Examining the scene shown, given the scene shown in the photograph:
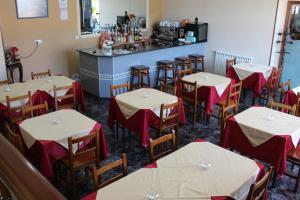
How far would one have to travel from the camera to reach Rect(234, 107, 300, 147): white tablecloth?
3455 mm

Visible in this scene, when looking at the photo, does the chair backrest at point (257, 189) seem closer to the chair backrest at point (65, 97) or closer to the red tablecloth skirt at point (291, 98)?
the red tablecloth skirt at point (291, 98)

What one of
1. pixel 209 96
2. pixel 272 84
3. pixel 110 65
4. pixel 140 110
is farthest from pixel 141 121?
pixel 272 84

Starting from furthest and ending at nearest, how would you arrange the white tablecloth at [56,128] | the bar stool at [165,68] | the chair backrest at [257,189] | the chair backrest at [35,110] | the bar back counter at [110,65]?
the bar stool at [165,68] < the bar back counter at [110,65] < the chair backrest at [35,110] < the white tablecloth at [56,128] < the chair backrest at [257,189]

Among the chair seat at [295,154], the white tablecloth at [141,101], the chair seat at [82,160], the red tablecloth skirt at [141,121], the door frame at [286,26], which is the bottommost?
the chair seat at [82,160]

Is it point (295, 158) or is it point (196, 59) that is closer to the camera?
point (295, 158)

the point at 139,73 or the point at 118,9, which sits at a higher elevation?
the point at 118,9

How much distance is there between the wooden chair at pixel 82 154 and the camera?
3207 mm

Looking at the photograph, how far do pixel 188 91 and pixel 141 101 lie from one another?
1293 mm

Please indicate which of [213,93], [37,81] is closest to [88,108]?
[37,81]

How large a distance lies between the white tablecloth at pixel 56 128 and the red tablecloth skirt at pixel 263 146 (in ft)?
5.35

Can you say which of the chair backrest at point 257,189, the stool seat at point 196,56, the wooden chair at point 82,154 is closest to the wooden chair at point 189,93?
the wooden chair at point 82,154

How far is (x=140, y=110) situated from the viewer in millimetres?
4062

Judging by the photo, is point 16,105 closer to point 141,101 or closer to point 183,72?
point 141,101

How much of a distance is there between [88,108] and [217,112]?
2.45 metres
